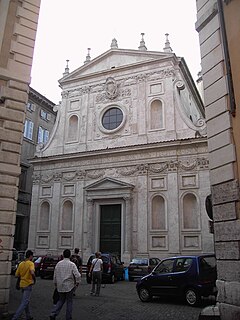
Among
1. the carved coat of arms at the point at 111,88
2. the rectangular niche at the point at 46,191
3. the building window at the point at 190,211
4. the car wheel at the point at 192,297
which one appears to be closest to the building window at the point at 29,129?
the rectangular niche at the point at 46,191

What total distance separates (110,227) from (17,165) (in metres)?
16.6

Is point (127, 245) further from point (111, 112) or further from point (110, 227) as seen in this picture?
point (111, 112)

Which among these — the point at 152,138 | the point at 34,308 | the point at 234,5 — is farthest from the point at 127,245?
the point at 234,5

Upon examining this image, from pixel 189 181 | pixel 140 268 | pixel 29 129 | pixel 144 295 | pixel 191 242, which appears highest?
pixel 29 129

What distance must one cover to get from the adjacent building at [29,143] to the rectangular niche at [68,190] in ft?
16.0

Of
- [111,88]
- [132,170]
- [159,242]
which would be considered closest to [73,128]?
[111,88]

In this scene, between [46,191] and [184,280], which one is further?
[46,191]

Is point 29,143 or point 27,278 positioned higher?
point 29,143

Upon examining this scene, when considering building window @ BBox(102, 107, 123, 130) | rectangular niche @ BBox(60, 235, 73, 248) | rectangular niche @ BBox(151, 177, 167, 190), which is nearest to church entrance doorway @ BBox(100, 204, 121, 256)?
rectangular niche @ BBox(60, 235, 73, 248)

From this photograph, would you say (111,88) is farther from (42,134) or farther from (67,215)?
(42,134)

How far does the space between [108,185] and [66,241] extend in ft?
16.8

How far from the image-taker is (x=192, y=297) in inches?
403

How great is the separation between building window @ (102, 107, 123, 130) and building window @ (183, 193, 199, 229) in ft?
26.2

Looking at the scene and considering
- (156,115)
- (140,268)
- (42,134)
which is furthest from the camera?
(42,134)
